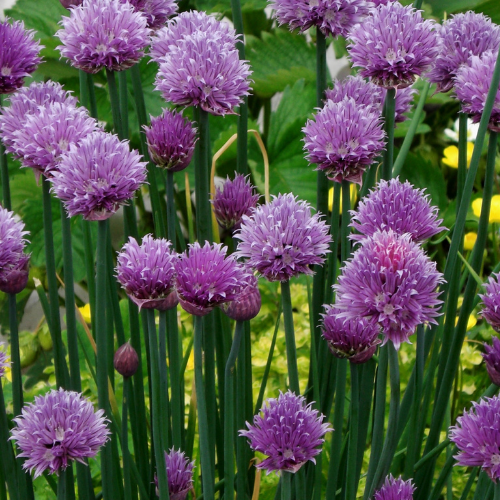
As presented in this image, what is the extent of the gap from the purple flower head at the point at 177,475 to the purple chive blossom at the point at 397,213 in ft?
0.95

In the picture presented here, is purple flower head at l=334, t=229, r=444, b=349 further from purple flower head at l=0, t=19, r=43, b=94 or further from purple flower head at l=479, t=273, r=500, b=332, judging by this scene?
purple flower head at l=0, t=19, r=43, b=94

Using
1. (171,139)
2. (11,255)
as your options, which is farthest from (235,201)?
(11,255)

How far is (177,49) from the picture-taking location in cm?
64

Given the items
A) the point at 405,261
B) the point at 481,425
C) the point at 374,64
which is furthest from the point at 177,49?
the point at 481,425

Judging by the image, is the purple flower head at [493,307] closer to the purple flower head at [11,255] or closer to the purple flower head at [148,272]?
the purple flower head at [148,272]

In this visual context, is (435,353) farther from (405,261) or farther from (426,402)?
(405,261)

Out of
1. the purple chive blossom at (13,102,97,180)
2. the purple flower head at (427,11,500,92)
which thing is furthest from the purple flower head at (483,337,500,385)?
the purple chive blossom at (13,102,97,180)

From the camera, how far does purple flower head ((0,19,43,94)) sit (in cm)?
73

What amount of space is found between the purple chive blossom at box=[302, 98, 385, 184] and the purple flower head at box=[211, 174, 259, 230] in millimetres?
105

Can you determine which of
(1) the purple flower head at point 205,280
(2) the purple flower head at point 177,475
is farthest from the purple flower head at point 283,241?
(2) the purple flower head at point 177,475

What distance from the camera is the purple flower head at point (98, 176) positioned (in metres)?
0.57

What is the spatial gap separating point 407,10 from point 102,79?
1.38m

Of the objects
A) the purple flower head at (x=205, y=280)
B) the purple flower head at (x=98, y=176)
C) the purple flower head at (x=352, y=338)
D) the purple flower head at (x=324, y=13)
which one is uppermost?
the purple flower head at (x=324, y=13)

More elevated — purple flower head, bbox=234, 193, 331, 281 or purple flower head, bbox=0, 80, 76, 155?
purple flower head, bbox=0, 80, 76, 155
